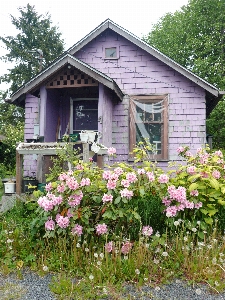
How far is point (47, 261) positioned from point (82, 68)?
232 inches

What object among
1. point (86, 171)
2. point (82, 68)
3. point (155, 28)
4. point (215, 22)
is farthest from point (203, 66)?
point (86, 171)

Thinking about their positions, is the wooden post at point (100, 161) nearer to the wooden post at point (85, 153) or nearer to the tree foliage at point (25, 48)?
the wooden post at point (85, 153)

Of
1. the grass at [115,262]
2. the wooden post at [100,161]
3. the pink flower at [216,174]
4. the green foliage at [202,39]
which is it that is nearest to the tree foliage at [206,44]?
the green foliage at [202,39]

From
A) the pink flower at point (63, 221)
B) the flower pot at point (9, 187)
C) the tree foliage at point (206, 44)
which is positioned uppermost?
the tree foliage at point (206, 44)

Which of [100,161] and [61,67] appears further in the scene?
[61,67]

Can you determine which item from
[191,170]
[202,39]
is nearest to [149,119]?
[191,170]

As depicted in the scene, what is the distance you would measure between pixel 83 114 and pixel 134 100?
170cm

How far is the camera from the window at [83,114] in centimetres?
1077

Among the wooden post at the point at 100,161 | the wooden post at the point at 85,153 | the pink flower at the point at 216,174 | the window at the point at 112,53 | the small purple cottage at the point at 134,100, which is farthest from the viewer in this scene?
the window at the point at 112,53

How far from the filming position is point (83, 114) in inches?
425

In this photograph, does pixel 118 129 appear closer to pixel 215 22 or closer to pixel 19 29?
pixel 215 22

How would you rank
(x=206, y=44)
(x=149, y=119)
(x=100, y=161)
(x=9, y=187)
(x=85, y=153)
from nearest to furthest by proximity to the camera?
(x=85, y=153)
(x=9, y=187)
(x=100, y=161)
(x=149, y=119)
(x=206, y=44)

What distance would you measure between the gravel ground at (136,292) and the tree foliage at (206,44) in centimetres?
1749

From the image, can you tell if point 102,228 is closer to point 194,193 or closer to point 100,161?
point 194,193
